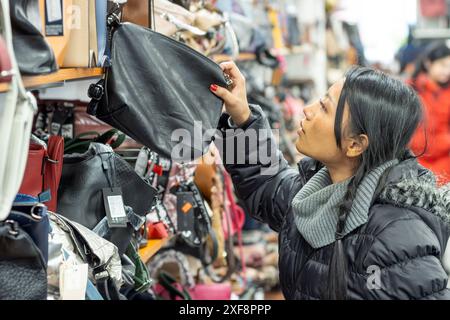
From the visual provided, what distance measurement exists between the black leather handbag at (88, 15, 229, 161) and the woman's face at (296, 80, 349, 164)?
0.26 m

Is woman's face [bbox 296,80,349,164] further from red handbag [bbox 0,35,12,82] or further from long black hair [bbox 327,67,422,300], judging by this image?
red handbag [bbox 0,35,12,82]

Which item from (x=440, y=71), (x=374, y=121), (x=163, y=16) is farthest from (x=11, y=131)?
(x=440, y=71)

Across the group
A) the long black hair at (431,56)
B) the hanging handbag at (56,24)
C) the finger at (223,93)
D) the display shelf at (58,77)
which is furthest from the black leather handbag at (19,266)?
the long black hair at (431,56)

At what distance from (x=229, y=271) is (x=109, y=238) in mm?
1549

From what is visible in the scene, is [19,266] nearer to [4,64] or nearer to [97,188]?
[4,64]

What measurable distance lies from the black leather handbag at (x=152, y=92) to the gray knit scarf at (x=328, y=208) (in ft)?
0.99

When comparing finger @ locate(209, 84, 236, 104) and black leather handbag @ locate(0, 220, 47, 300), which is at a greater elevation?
finger @ locate(209, 84, 236, 104)

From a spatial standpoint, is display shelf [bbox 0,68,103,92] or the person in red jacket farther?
the person in red jacket

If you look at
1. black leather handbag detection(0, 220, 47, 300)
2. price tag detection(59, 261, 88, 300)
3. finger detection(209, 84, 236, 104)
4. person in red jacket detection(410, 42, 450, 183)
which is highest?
finger detection(209, 84, 236, 104)

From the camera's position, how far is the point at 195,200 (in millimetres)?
2623

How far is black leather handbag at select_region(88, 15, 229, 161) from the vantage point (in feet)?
5.61

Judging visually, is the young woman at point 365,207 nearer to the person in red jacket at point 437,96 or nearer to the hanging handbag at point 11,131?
the hanging handbag at point 11,131

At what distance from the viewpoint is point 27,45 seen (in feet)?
4.29

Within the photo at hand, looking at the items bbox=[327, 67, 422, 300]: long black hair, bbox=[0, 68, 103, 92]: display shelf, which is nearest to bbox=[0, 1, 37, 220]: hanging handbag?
bbox=[0, 68, 103, 92]: display shelf
